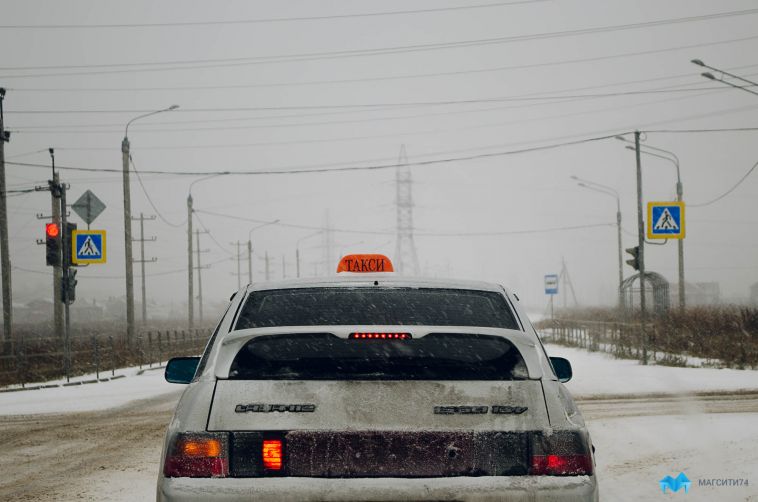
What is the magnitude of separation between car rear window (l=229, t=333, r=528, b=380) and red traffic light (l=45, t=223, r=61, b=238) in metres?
20.8

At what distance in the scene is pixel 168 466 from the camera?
11.7ft

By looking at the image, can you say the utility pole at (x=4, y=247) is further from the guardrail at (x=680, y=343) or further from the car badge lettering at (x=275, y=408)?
the car badge lettering at (x=275, y=408)

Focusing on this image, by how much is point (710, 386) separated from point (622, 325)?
43.2 ft

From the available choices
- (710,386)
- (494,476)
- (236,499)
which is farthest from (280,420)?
(710,386)

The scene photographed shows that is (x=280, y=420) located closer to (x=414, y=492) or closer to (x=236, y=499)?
(x=236, y=499)

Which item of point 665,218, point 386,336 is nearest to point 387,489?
point 386,336

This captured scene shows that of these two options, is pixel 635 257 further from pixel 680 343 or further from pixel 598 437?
pixel 598 437

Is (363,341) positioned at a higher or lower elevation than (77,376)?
higher

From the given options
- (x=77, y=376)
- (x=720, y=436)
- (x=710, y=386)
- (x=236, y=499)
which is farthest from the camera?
(x=77, y=376)

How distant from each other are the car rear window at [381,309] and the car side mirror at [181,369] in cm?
50

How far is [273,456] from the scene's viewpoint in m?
3.48

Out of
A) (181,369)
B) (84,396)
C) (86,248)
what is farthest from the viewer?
(86,248)

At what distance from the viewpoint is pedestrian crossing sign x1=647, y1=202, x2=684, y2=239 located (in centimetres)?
2548

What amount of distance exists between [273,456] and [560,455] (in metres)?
1.13
